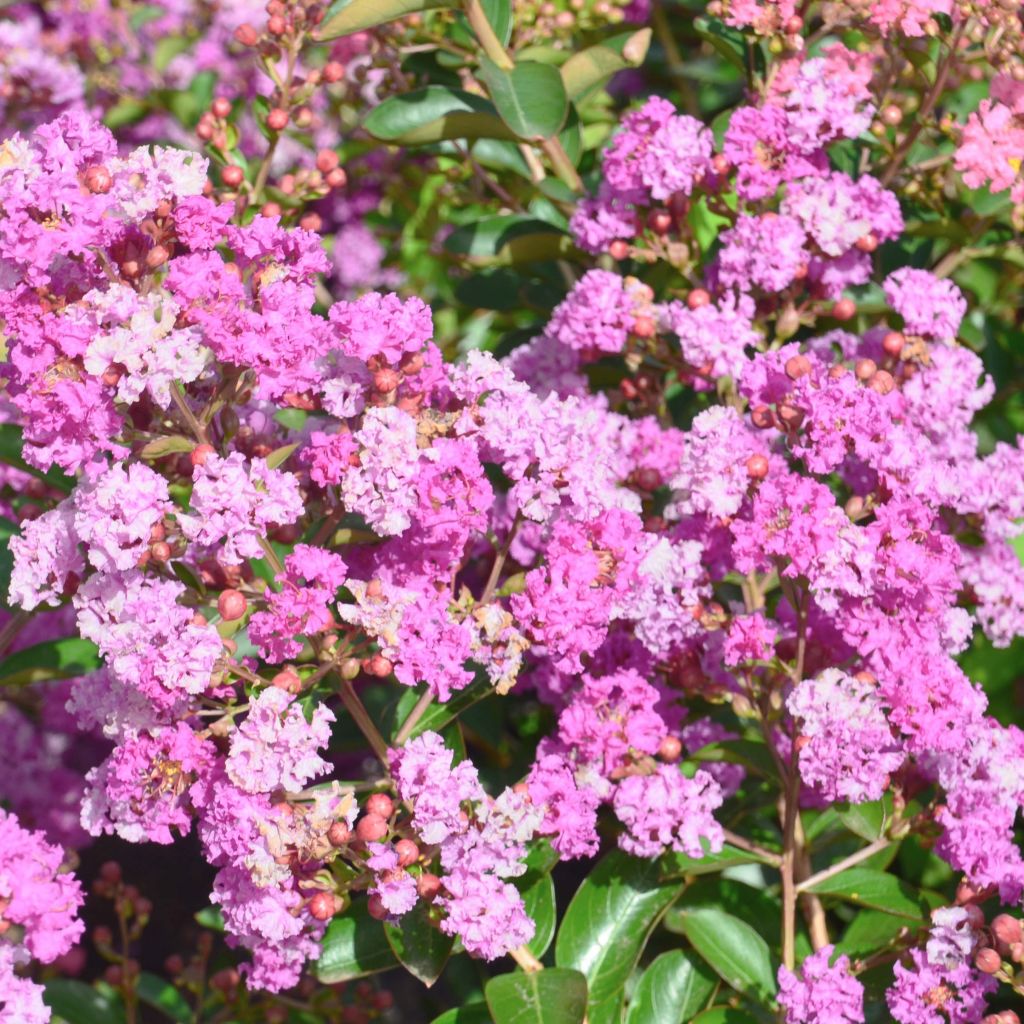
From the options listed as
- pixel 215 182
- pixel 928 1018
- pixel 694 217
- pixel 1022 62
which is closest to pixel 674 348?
pixel 694 217

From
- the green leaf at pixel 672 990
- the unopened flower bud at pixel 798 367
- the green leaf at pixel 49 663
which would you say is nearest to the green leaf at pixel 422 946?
the green leaf at pixel 672 990

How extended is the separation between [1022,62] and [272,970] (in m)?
1.69

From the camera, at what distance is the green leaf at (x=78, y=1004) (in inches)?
89.7

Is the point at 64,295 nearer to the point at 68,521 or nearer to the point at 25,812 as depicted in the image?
the point at 68,521

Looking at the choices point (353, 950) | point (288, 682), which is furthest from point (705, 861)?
point (288, 682)

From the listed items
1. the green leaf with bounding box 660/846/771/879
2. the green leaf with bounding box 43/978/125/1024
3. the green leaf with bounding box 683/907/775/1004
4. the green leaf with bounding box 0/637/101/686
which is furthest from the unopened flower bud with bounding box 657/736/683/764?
the green leaf with bounding box 43/978/125/1024

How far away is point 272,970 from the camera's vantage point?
175cm

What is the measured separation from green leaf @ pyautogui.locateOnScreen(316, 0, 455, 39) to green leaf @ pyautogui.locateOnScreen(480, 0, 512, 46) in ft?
0.87

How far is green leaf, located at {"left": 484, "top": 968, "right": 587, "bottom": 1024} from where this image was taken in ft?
5.42

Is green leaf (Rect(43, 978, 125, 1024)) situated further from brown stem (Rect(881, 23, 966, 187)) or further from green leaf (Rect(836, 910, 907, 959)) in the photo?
brown stem (Rect(881, 23, 966, 187))

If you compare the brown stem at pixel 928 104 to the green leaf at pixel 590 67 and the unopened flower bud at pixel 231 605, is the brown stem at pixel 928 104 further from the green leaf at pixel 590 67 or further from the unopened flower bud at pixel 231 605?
the unopened flower bud at pixel 231 605

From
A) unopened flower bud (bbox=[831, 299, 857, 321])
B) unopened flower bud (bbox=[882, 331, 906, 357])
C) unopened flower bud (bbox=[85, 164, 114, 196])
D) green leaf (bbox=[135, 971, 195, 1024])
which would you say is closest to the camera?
unopened flower bud (bbox=[85, 164, 114, 196])

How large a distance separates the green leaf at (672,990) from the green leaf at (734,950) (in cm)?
4

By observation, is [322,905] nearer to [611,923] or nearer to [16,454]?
[611,923]
